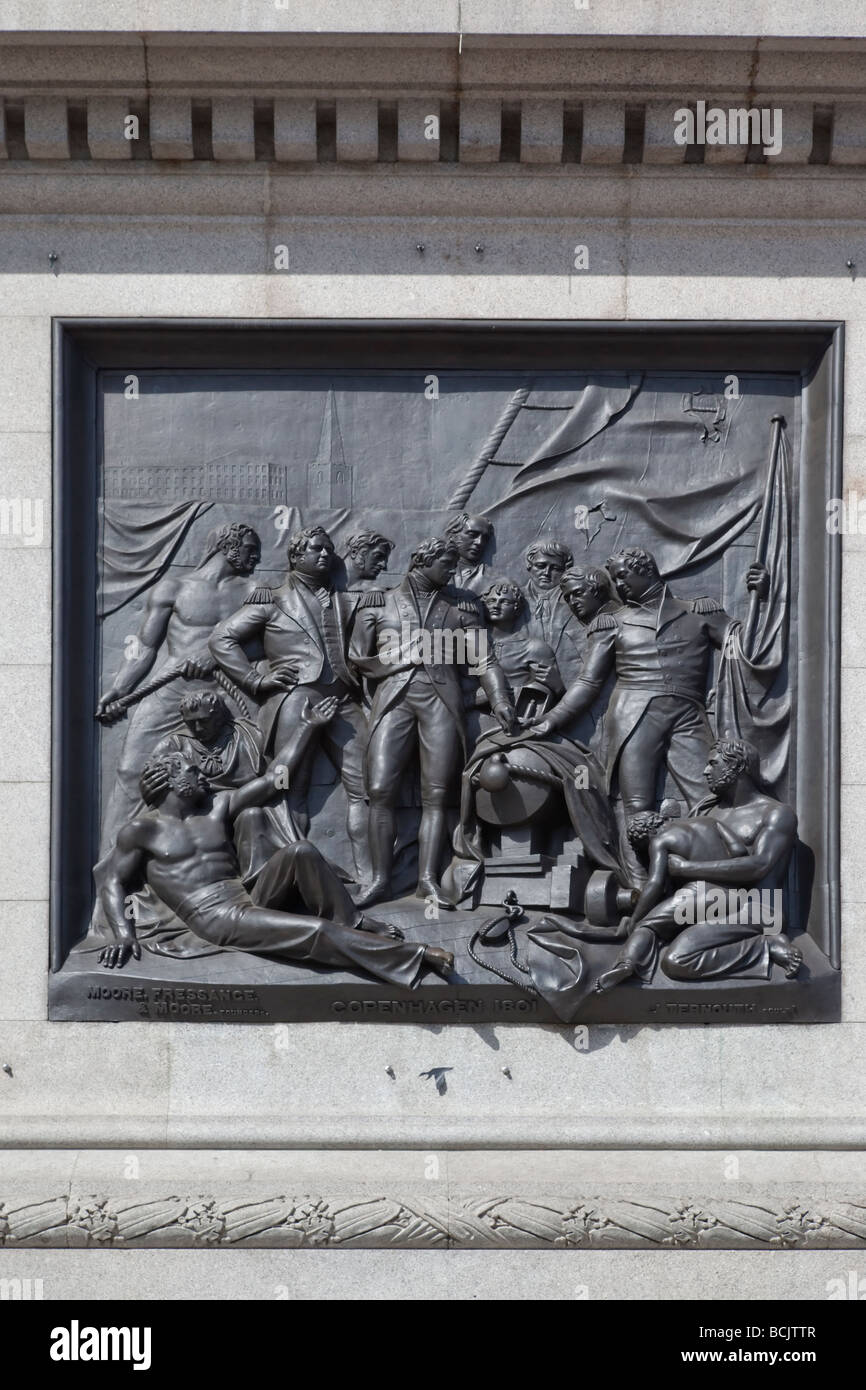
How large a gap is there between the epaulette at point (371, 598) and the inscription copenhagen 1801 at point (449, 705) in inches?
1.7

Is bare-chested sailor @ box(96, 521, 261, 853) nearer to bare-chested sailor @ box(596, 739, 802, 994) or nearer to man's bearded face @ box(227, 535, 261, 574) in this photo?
man's bearded face @ box(227, 535, 261, 574)

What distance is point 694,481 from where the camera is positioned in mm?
9883

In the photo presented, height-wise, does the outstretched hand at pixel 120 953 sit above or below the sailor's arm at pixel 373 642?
below

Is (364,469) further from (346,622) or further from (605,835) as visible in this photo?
(605,835)

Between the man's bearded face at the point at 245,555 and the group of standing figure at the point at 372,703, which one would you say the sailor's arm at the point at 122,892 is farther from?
the man's bearded face at the point at 245,555

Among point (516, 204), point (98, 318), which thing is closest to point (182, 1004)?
point (98, 318)

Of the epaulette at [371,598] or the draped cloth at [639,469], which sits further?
the draped cloth at [639,469]

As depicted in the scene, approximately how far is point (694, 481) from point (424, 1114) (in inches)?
153

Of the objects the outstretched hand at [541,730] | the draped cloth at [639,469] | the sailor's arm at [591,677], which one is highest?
the draped cloth at [639,469]

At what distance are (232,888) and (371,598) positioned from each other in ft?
5.92

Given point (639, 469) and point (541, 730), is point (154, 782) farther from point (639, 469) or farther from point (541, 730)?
point (639, 469)

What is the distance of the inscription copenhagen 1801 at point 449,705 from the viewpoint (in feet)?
30.6

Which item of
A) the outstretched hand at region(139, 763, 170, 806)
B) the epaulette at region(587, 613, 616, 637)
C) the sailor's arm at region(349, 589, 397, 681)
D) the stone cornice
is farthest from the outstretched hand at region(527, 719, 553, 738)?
the stone cornice

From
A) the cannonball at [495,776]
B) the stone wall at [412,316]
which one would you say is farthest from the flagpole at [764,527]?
the cannonball at [495,776]
